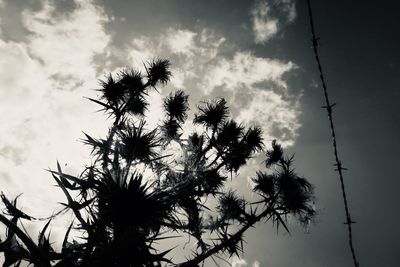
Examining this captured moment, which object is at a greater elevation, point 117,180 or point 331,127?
point 331,127

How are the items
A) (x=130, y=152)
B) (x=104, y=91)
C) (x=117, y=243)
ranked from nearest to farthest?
1. (x=117, y=243)
2. (x=130, y=152)
3. (x=104, y=91)

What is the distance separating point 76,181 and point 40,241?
103cm

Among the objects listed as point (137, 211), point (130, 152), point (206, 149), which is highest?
point (206, 149)

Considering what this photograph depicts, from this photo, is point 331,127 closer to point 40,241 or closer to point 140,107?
point 40,241

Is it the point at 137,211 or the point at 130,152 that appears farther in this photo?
the point at 130,152

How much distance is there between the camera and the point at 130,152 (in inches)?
247

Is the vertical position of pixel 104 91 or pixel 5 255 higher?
pixel 104 91

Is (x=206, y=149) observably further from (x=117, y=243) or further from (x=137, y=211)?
(x=117, y=243)

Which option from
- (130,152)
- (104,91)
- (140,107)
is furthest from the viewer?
(140,107)

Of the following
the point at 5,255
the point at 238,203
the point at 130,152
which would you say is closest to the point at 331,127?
the point at 130,152

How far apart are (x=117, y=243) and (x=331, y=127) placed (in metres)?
3.49

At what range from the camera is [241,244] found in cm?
824

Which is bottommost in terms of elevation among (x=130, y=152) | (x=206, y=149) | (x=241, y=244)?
(x=241, y=244)

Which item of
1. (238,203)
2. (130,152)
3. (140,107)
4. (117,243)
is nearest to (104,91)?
(140,107)
